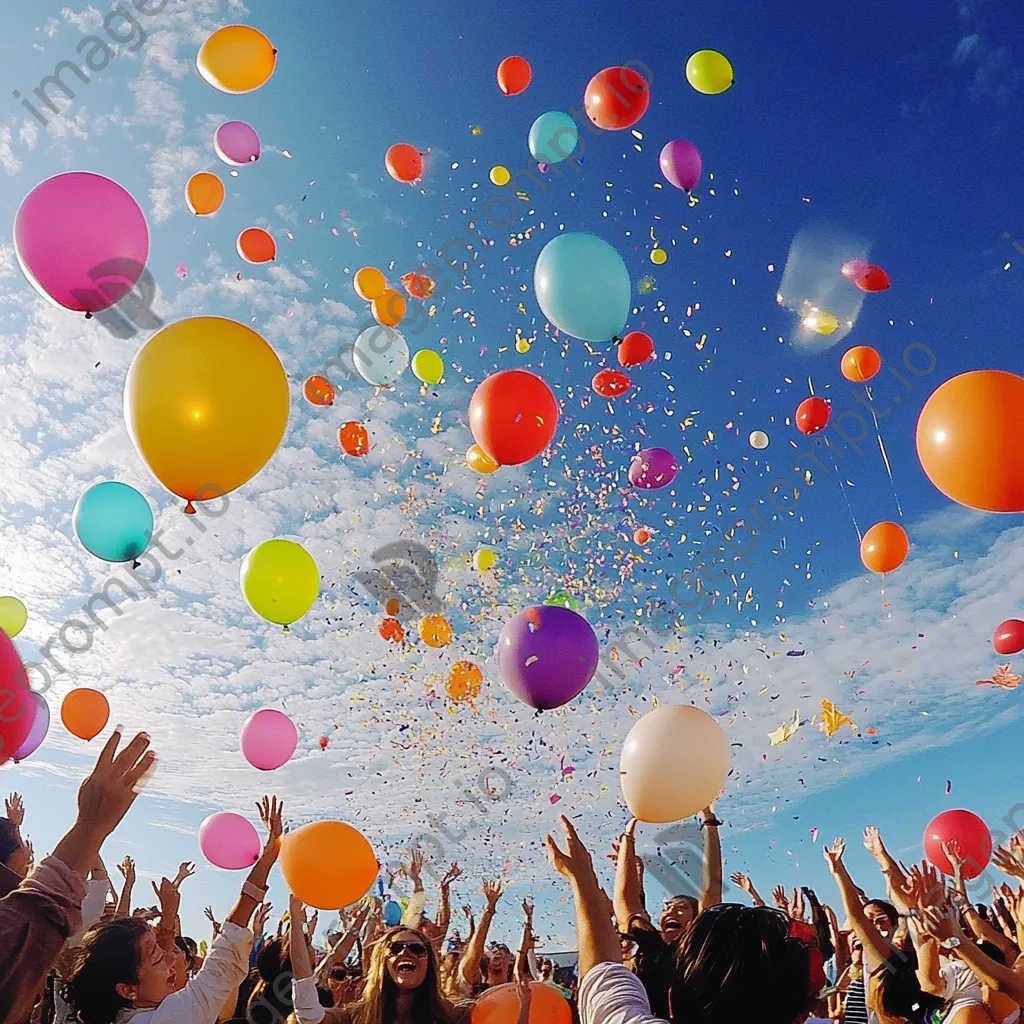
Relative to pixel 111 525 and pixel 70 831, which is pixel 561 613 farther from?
pixel 70 831

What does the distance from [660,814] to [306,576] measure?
8.57ft

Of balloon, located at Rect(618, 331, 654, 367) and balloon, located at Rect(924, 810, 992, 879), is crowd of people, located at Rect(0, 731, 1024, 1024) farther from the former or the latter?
balloon, located at Rect(618, 331, 654, 367)

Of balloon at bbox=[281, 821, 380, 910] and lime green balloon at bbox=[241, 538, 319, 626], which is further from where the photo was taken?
lime green balloon at bbox=[241, 538, 319, 626]

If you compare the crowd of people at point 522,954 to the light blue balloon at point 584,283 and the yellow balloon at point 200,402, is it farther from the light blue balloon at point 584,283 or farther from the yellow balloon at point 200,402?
the light blue balloon at point 584,283

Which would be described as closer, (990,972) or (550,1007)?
(990,972)

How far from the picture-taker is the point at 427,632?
6.11 metres

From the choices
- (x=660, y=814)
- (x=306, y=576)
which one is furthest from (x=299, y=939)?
(x=306, y=576)

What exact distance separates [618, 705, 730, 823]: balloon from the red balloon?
3.57 metres

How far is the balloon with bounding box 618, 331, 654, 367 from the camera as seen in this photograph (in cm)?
576

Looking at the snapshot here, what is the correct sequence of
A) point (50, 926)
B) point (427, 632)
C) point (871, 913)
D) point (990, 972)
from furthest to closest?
point (427, 632), point (871, 913), point (990, 972), point (50, 926)

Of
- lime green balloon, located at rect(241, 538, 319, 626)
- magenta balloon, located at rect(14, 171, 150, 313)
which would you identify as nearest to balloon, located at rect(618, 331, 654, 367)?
lime green balloon, located at rect(241, 538, 319, 626)

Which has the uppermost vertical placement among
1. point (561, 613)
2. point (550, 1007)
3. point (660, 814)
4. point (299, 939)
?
point (561, 613)

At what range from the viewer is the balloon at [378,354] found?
573 centimetres

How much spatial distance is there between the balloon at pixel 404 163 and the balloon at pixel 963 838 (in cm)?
548
